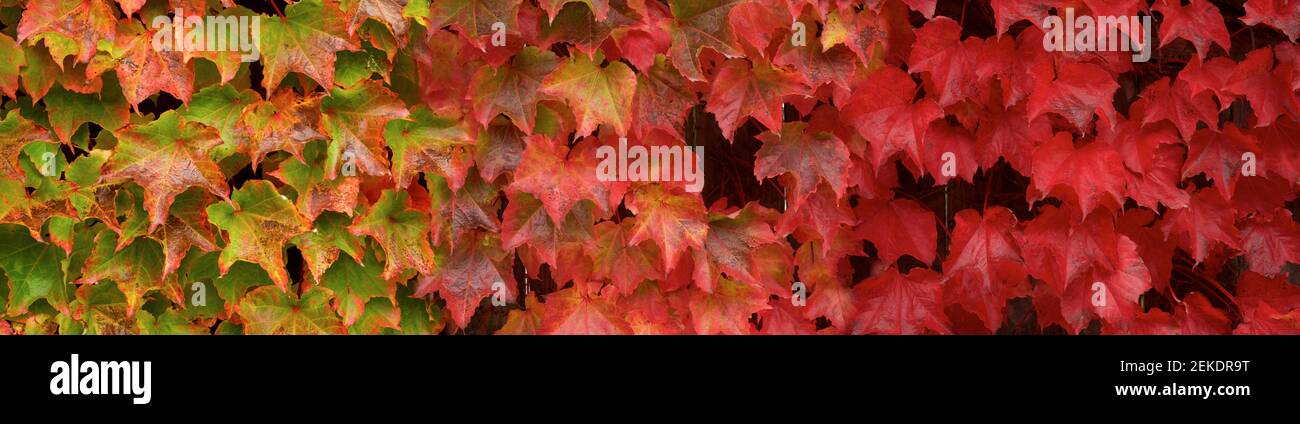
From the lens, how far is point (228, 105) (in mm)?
2029

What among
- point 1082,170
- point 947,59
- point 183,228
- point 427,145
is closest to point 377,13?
point 427,145

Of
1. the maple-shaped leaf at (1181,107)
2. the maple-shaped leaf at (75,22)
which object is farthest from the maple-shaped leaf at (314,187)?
the maple-shaped leaf at (1181,107)

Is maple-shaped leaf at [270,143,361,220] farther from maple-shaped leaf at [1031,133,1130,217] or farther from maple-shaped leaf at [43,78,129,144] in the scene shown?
maple-shaped leaf at [1031,133,1130,217]

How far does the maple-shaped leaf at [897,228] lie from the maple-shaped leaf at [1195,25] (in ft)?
1.85

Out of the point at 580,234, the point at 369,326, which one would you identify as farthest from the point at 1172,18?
the point at 369,326

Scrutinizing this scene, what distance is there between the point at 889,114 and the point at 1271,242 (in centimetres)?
88

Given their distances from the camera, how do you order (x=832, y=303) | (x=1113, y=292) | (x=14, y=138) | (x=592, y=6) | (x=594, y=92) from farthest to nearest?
(x=832, y=303), (x=1113, y=292), (x=14, y=138), (x=594, y=92), (x=592, y=6)

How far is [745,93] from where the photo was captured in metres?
2.04

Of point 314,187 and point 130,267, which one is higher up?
point 314,187

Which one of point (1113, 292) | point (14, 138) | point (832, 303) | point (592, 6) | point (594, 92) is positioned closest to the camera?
point (592, 6)

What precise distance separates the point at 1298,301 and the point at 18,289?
Result: 259cm

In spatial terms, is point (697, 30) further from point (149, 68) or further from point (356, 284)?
point (149, 68)

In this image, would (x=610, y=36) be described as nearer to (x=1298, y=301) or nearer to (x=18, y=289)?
(x=18, y=289)

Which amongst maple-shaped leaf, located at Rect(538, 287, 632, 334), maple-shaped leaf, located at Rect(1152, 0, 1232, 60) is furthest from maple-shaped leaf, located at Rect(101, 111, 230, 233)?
maple-shaped leaf, located at Rect(1152, 0, 1232, 60)
